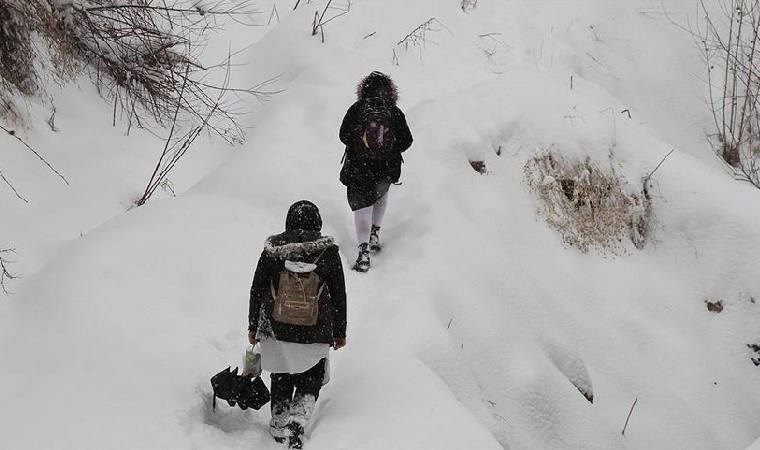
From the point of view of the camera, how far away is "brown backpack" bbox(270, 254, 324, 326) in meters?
3.11

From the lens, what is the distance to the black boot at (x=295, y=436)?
10.7 feet

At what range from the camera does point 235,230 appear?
5207 mm

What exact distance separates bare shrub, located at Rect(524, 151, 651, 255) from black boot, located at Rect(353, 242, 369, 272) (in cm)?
219

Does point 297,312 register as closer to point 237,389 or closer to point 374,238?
point 237,389

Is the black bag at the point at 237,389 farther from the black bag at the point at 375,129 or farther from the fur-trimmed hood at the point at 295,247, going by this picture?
the black bag at the point at 375,129

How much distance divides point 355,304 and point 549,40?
6262 mm

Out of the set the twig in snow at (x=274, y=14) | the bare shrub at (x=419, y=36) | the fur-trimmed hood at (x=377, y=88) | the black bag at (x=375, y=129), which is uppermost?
the twig in snow at (x=274, y=14)

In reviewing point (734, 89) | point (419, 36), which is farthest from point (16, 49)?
point (734, 89)

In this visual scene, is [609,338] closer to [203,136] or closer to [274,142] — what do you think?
[274,142]

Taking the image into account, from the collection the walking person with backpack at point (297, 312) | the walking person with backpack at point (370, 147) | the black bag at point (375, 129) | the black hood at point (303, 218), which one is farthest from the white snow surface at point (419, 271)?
the black hood at point (303, 218)

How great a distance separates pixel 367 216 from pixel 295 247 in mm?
1985

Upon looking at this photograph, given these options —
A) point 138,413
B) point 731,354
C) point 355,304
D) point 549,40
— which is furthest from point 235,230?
point 549,40

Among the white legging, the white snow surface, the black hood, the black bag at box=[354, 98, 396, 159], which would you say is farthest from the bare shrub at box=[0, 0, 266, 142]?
the black hood

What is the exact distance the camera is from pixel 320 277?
3.18 metres
